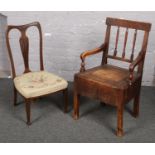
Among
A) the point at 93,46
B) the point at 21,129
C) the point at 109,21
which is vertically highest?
the point at 109,21

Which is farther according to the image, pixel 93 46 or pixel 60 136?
pixel 93 46

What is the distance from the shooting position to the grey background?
10.9 ft

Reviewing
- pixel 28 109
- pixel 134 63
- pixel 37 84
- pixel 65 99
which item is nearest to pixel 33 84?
pixel 37 84

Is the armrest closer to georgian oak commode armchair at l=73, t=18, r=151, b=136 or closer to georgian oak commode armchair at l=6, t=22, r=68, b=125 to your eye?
georgian oak commode armchair at l=73, t=18, r=151, b=136

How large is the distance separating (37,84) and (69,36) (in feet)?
3.21

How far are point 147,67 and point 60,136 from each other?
1.49 m

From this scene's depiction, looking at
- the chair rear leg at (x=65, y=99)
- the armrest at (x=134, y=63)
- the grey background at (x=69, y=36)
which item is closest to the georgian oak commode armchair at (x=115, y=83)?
the armrest at (x=134, y=63)

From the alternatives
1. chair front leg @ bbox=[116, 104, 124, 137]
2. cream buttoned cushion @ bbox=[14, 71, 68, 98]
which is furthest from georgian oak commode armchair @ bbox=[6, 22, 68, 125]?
chair front leg @ bbox=[116, 104, 124, 137]

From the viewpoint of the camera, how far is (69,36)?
3.43 metres

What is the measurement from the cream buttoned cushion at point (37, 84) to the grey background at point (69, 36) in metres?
0.71

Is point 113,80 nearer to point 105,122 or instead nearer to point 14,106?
point 105,122

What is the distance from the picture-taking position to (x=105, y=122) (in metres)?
2.74

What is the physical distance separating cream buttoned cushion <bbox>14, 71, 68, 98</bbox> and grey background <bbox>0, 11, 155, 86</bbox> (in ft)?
2.34
